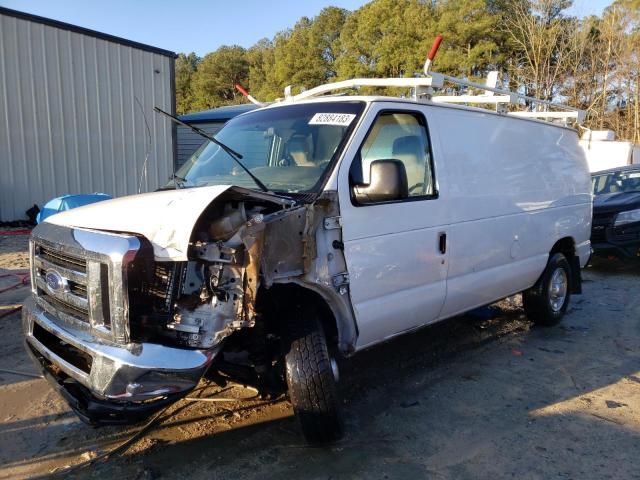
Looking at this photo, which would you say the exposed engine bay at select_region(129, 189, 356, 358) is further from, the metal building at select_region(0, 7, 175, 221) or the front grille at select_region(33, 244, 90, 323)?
the metal building at select_region(0, 7, 175, 221)

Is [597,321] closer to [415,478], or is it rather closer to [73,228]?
[415,478]

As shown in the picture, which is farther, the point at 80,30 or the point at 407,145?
the point at 80,30

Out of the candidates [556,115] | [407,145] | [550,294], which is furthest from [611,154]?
[407,145]

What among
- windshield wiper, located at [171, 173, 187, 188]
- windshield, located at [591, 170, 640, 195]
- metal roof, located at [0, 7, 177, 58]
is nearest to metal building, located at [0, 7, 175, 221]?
metal roof, located at [0, 7, 177, 58]

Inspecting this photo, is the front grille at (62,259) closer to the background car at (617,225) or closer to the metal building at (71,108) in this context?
the metal building at (71,108)

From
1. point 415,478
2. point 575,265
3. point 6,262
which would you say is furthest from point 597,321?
point 6,262

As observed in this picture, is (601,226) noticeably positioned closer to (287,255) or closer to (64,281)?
(287,255)

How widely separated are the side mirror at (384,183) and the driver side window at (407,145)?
1.00ft

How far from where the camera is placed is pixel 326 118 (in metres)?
3.61

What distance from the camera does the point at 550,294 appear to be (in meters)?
5.68

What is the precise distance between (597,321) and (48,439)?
18.9 feet

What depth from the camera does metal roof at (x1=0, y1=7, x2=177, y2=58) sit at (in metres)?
11.1

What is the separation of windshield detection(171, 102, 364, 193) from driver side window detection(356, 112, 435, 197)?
0.22 m

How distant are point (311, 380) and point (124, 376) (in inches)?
41.5
